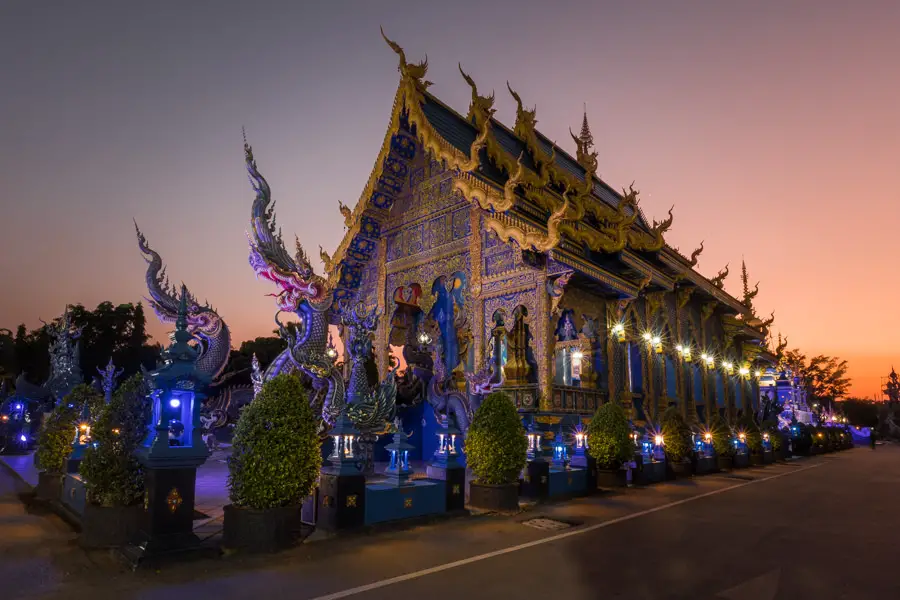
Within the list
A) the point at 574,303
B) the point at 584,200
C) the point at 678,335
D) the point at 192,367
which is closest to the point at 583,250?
the point at 574,303

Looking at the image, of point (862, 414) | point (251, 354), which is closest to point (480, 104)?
point (251, 354)

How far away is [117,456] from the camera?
6.72 m

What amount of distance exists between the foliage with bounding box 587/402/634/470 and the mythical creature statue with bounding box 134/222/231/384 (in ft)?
32.5

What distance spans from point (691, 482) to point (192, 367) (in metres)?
12.8

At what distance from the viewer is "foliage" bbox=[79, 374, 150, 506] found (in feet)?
21.9

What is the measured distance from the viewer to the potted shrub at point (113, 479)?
259 inches

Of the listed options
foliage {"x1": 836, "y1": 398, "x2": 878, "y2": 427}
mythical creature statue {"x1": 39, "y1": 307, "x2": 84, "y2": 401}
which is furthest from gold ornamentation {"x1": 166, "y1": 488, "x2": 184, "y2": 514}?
foliage {"x1": 836, "y1": 398, "x2": 878, "y2": 427}

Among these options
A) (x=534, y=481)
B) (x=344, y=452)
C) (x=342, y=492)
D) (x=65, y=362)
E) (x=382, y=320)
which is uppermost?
(x=382, y=320)

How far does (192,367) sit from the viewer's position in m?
6.89

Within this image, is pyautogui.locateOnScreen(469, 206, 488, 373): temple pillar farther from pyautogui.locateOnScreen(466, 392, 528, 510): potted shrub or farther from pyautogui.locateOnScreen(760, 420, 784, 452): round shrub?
pyautogui.locateOnScreen(760, 420, 784, 452): round shrub

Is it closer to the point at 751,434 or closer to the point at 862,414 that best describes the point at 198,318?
the point at 751,434

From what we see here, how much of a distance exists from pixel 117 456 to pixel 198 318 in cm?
928

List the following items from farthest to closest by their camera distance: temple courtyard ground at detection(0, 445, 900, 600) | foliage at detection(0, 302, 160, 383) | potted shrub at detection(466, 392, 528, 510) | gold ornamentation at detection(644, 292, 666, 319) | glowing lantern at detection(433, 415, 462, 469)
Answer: foliage at detection(0, 302, 160, 383)
gold ornamentation at detection(644, 292, 666, 319)
potted shrub at detection(466, 392, 528, 510)
glowing lantern at detection(433, 415, 462, 469)
temple courtyard ground at detection(0, 445, 900, 600)

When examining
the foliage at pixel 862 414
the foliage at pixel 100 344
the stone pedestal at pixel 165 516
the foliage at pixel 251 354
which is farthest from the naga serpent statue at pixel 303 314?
the foliage at pixel 862 414
